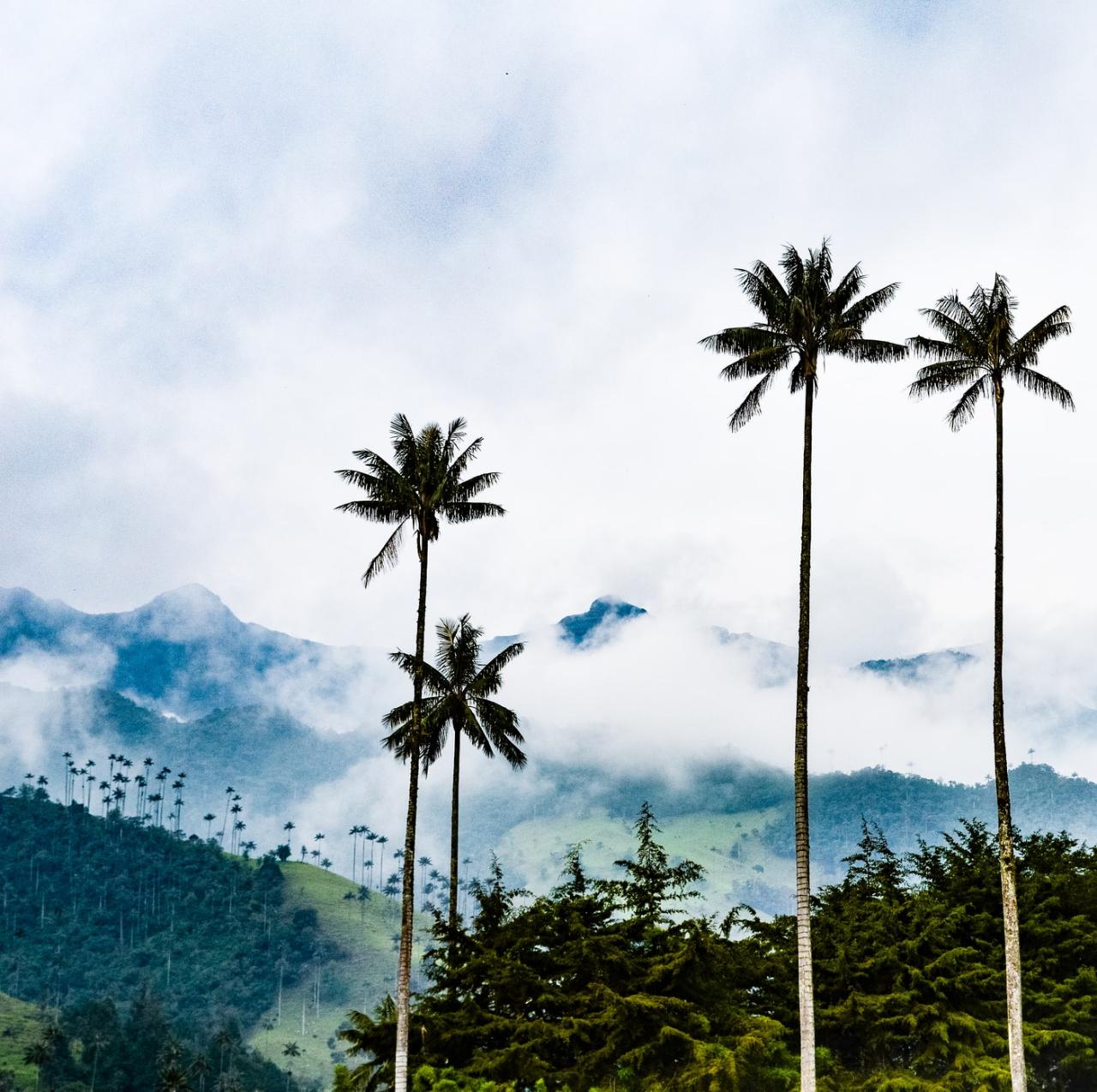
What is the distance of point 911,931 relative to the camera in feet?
139

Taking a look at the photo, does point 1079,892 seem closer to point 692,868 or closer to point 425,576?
point 692,868

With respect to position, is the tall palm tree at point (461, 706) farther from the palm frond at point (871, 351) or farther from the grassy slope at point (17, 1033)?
the grassy slope at point (17, 1033)

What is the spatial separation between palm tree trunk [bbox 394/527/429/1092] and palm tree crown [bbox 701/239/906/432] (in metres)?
12.1

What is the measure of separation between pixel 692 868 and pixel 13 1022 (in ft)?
516

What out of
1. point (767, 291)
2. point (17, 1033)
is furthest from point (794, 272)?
point (17, 1033)

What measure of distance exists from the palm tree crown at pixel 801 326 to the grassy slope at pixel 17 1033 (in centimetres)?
14197

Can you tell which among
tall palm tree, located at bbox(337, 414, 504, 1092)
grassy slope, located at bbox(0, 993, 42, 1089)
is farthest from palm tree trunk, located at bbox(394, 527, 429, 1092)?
grassy slope, located at bbox(0, 993, 42, 1089)

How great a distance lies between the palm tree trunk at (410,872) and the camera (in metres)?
32.3

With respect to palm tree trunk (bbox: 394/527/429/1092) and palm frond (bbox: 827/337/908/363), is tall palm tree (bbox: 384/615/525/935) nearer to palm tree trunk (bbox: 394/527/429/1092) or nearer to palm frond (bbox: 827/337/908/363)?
palm tree trunk (bbox: 394/527/429/1092)

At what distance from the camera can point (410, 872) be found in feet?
120

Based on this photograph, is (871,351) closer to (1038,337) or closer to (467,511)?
(1038,337)

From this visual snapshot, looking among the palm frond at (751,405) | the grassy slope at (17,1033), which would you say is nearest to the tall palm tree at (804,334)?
the palm frond at (751,405)

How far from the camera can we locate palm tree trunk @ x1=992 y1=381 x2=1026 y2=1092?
31141 millimetres

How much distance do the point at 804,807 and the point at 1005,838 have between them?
7.56 m
